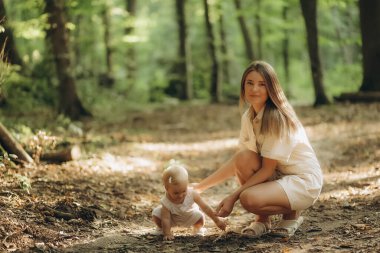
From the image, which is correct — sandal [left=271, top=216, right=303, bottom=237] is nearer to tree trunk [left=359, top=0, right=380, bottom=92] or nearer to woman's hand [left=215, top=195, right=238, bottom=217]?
woman's hand [left=215, top=195, right=238, bottom=217]

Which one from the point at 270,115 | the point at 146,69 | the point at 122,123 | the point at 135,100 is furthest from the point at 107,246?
the point at 146,69

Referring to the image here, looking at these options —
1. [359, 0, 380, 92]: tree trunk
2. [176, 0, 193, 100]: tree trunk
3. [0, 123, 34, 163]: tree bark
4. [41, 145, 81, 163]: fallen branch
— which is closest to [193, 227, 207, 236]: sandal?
[0, 123, 34, 163]: tree bark

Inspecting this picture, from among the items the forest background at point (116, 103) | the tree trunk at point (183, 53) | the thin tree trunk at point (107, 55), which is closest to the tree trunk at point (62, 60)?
the forest background at point (116, 103)

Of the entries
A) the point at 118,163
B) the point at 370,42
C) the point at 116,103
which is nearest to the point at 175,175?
the point at 118,163

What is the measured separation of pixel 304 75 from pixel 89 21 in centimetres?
1866

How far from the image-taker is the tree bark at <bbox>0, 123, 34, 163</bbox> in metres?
5.96

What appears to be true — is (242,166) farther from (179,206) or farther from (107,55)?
(107,55)

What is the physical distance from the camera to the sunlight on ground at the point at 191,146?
9.59 meters

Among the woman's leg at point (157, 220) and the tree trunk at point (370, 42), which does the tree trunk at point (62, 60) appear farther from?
the tree trunk at point (370, 42)

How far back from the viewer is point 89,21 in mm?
21094

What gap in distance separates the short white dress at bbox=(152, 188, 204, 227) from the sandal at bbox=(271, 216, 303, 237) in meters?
0.74

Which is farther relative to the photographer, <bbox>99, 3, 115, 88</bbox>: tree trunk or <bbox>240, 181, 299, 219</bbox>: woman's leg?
<bbox>99, 3, 115, 88</bbox>: tree trunk

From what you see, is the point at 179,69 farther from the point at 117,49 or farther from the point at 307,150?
the point at 307,150

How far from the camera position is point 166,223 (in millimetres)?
4367
